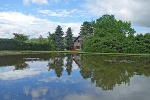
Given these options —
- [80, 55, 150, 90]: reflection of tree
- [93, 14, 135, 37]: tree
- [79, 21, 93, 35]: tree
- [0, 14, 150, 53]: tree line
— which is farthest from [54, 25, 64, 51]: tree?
[80, 55, 150, 90]: reflection of tree

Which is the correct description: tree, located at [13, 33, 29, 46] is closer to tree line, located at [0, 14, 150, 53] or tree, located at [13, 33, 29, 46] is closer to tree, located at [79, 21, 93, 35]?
tree line, located at [0, 14, 150, 53]

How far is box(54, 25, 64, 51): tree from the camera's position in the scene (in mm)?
60781

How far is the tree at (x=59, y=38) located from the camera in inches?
2393

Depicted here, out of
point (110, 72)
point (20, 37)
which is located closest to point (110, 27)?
point (20, 37)

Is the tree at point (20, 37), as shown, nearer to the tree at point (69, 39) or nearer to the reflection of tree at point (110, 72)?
the tree at point (69, 39)

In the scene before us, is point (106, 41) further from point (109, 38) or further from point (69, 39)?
point (69, 39)

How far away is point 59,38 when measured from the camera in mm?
61781

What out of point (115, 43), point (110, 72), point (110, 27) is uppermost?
point (110, 27)

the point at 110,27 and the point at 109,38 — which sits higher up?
the point at 110,27

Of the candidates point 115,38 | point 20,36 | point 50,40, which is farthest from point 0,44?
point 115,38

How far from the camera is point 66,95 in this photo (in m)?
8.93

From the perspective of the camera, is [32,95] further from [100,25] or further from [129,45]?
[100,25]

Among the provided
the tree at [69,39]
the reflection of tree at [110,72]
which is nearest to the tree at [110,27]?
the tree at [69,39]

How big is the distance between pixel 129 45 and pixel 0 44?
30202mm
